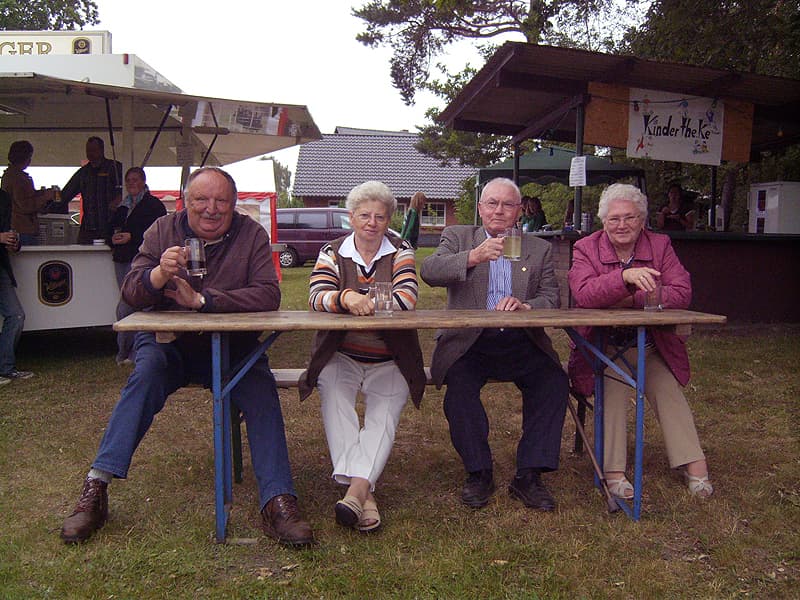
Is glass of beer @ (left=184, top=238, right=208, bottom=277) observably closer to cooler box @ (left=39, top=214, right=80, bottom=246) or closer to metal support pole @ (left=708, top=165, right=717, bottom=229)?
cooler box @ (left=39, top=214, right=80, bottom=246)

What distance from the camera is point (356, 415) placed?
9.79ft

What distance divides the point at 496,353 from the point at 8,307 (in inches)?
154

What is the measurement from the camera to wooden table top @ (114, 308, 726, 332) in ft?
8.02

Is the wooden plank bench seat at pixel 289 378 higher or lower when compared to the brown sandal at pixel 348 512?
higher

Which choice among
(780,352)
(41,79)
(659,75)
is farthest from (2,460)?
(659,75)

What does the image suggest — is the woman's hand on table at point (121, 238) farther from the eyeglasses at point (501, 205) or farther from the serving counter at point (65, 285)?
the eyeglasses at point (501, 205)

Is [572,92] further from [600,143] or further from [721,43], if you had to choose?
[721,43]

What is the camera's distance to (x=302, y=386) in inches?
122

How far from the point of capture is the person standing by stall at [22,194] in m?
6.28

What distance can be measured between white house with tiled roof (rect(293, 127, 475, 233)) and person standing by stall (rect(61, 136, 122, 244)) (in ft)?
84.5

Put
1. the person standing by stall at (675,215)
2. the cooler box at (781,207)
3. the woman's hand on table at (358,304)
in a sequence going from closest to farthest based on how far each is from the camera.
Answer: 1. the woman's hand on table at (358,304)
2. the cooler box at (781,207)
3. the person standing by stall at (675,215)

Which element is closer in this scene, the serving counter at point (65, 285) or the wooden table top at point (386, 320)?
the wooden table top at point (386, 320)

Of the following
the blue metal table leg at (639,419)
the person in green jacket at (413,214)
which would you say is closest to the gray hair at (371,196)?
the blue metal table leg at (639,419)

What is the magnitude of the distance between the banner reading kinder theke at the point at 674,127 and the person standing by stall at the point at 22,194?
5.54 metres
